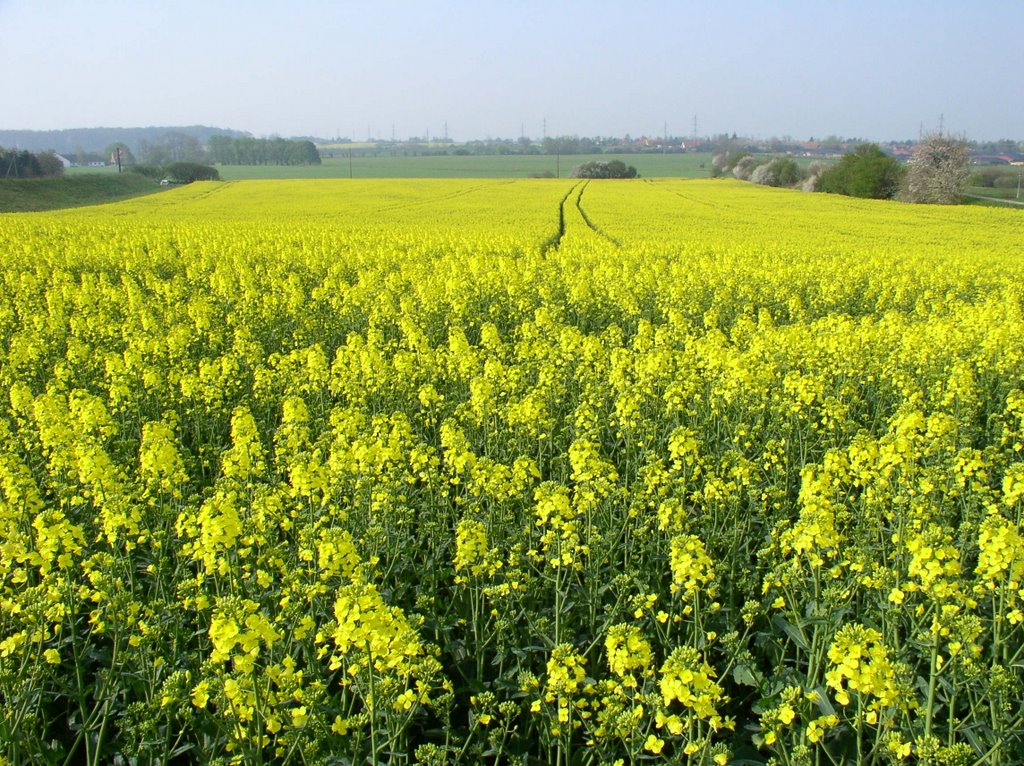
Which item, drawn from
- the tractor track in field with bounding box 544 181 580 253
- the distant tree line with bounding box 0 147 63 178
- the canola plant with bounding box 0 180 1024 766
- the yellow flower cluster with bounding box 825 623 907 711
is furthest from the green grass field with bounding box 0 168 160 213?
the yellow flower cluster with bounding box 825 623 907 711

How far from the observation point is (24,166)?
67.4 m

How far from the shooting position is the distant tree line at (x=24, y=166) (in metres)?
65.9

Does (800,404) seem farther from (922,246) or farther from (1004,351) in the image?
(922,246)

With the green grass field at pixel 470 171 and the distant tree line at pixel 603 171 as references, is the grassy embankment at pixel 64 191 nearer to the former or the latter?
the green grass field at pixel 470 171

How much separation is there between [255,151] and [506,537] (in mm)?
147154

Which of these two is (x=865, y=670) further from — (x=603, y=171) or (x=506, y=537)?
(x=603, y=171)

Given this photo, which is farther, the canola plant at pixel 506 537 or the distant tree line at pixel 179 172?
the distant tree line at pixel 179 172

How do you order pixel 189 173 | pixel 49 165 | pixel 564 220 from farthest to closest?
1. pixel 189 173
2. pixel 49 165
3. pixel 564 220

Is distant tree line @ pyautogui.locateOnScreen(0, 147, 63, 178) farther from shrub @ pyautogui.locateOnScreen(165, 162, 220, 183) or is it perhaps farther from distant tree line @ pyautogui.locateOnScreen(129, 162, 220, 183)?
shrub @ pyautogui.locateOnScreen(165, 162, 220, 183)

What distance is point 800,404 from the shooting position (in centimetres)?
700

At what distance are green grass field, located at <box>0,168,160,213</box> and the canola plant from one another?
4864cm

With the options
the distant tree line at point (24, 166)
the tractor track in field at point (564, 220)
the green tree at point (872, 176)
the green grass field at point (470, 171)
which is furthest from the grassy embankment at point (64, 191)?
the green tree at point (872, 176)

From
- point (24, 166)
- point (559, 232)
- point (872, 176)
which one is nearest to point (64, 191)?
point (24, 166)

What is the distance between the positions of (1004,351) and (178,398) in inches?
398
